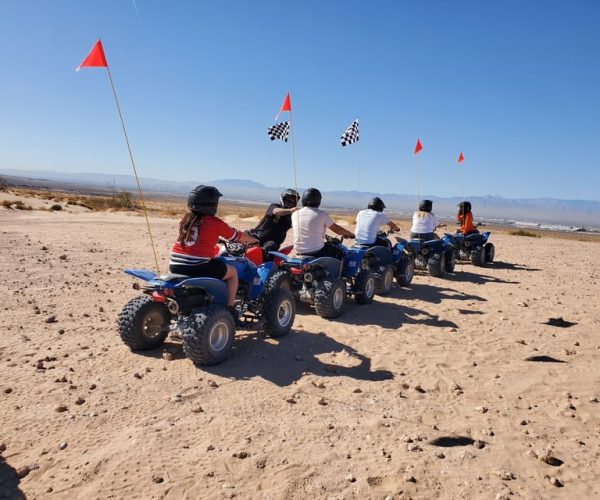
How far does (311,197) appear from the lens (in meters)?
7.29

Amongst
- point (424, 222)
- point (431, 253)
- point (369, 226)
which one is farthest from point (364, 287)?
point (431, 253)

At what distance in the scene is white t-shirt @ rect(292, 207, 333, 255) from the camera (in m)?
7.41

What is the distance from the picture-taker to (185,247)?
5.07 meters

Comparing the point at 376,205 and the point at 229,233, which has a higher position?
the point at 376,205

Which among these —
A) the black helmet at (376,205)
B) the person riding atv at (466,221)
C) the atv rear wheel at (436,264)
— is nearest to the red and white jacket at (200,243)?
the black helmet at (376,205)

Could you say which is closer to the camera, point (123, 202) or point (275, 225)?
point (275, 225)

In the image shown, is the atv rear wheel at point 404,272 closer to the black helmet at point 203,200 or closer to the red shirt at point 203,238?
the red shirt at point 203,238

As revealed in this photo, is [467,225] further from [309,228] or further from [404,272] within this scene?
[309,228]

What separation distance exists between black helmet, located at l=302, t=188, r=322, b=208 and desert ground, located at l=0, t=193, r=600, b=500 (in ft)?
6.26

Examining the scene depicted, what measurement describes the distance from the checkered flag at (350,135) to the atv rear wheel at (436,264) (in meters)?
4.06

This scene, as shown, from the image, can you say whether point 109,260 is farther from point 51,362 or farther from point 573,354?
point 573,354

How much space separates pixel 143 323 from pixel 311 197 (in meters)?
3.33

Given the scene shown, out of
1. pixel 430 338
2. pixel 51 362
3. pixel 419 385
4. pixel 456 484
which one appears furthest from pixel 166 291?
A: pixel 430 338

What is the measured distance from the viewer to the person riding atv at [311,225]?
7371 mm
